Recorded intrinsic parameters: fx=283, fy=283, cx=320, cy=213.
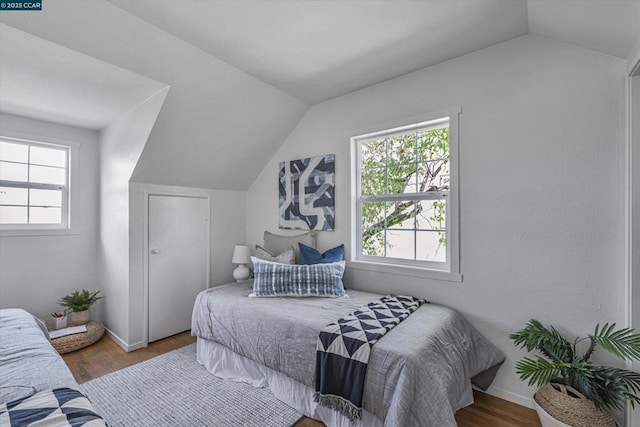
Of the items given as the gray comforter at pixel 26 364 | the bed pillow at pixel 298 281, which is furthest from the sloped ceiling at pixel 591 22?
the gray comforter at pixel 26 364

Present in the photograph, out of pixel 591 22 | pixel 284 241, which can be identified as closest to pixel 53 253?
pixel 284 241

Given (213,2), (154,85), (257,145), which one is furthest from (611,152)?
(154,85)

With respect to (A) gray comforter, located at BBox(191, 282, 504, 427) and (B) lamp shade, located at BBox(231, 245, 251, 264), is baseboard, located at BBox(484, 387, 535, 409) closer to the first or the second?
(A) gray comforter, located at BBox(191, 282, 504, 427)

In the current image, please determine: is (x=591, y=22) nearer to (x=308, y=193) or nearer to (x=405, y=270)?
(x=405, y=270)

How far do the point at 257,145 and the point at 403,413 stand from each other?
111 inches

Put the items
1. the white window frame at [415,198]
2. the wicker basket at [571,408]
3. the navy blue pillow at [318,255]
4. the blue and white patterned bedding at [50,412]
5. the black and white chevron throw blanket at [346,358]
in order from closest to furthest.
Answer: the blue and white patterned bedding at [50,412]
the wicker basket at [571,408]
the black and white chevron throw blanket at [346,358]
the white window frame at [415,198]
the navy blue pillow at [318,255]

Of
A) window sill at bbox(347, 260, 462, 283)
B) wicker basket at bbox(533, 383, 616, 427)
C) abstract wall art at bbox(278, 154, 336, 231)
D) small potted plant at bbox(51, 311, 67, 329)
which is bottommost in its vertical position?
small potted plant at bbox(51, 311, 67, 329)

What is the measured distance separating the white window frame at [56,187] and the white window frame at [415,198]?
3.18 m

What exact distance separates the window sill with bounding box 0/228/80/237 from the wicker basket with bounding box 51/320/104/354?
1047 mm

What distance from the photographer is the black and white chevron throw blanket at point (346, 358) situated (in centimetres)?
153

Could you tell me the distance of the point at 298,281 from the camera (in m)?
2.44

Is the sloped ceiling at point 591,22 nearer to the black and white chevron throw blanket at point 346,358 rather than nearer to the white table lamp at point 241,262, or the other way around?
the black and white chevron throw blanket at point 346,358

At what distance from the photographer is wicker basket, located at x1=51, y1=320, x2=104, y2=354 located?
8.83 ft

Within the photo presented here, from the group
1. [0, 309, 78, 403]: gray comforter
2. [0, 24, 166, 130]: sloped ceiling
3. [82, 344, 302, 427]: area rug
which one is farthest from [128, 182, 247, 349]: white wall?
[0, 309, 78, 403]: gray comforter
